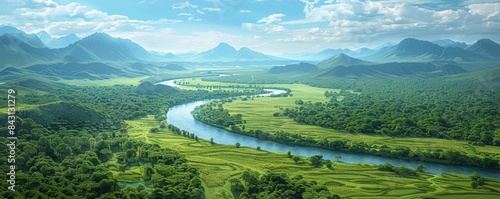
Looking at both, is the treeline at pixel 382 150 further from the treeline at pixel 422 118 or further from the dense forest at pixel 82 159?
the dense forest at pixel 82 159

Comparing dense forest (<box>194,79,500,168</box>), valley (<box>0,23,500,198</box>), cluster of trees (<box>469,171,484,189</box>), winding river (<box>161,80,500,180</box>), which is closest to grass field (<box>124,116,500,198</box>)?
valley (<box>0,23,500,198</box>)

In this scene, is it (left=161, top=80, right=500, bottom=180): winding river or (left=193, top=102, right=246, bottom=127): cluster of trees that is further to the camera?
(left=193, top=102, right=246, bottom=127): cluster of trees

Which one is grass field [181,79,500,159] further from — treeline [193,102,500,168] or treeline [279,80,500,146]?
treeline [193,102,500,168]

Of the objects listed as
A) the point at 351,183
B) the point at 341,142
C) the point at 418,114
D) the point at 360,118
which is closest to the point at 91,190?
the point at 351,183

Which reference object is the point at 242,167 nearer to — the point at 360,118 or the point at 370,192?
the point at 370,192

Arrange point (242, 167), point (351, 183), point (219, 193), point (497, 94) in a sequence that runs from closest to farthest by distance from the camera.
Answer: point (219, 193)
point (351, 183)
point (242, 167)
point (497, 94)

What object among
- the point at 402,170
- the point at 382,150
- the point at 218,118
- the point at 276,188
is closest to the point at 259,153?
the point at 276,188

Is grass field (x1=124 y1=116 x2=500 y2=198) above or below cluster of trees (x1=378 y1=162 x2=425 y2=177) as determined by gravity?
below
